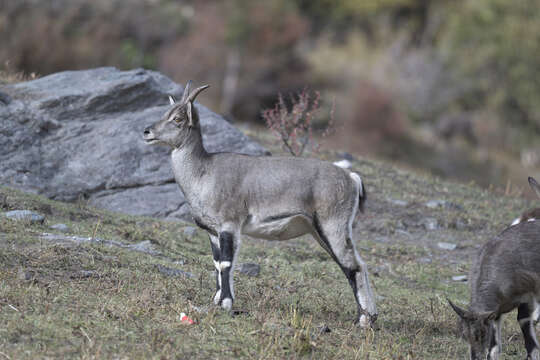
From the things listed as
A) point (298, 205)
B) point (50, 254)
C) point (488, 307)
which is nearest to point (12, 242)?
point (50, 254)

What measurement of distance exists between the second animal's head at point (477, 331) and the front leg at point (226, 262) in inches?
89.1

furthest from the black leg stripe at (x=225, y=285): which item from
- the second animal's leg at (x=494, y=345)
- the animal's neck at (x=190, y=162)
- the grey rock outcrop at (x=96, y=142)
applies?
the grey rock outcrop at (x=96, y=142)

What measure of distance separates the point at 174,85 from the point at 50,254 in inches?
270

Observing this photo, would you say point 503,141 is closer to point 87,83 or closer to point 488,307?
point 87,83

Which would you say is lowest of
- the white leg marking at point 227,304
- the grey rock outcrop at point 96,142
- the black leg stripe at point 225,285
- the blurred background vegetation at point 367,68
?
the blurred background vegetation at point 367,68

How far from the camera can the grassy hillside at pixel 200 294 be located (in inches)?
257

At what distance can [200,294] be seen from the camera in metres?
8.26

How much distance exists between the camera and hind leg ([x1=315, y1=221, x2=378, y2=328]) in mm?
8031

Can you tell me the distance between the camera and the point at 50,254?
8336 millimetres

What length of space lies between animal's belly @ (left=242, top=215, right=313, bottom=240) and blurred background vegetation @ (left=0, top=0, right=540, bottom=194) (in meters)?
25.2

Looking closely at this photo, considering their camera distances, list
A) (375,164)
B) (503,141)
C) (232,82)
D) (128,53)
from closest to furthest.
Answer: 1. (375,164)
2. (128,53)
3. (232,82)
4. (503,141)

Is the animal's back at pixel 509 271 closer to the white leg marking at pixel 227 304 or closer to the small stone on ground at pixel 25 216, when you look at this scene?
the white leg marking at pixel 227 304

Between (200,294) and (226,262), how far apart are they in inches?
25.2

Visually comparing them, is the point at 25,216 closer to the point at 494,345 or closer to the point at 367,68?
the point at 494,345
